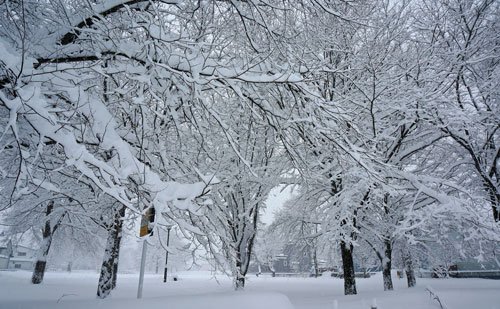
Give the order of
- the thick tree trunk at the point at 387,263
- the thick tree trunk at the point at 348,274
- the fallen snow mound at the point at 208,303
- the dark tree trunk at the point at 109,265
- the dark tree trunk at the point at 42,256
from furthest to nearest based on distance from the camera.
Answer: the dark tree trunk at the point at 42,256, the thick tree trunk at the point at 387,263, the thick tree trunk at the point at 348,274, the dark tree trunk at the point at 109,265, the fallen snow mound at the point at 208,303

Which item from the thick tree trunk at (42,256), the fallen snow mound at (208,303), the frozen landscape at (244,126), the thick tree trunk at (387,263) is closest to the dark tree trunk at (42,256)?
the thick tree trunk at (42,256)

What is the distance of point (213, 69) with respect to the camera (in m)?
3.31

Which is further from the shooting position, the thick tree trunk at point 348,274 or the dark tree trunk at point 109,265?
the thick tree trunk at point 348,274

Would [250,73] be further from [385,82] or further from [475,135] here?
[475,135]

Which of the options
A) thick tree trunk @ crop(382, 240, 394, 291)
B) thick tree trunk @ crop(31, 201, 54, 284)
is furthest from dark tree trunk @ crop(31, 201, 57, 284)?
thick tree trunk @ crop(382, 240, 394, 291)

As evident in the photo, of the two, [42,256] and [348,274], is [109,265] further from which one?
[42,256]

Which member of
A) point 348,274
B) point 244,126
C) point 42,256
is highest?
point 244,126

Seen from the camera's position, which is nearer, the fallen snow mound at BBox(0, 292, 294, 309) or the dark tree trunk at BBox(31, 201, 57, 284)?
the fallen snow mound at BBox(0, 292, 294, 309)

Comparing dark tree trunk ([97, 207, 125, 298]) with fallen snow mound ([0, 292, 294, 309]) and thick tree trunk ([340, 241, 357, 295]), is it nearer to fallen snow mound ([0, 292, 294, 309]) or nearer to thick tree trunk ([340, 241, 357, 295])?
fallen snow mound ([0, 292, 294, 309])

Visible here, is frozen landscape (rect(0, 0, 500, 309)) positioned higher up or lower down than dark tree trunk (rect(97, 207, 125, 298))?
higher up

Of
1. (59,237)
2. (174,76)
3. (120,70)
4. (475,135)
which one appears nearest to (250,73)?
(174,76)

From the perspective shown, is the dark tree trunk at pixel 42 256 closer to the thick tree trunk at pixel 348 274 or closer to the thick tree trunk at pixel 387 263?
the thick tree trunk at pixel 348 274

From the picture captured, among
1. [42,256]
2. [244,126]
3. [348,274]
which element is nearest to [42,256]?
[42,256]

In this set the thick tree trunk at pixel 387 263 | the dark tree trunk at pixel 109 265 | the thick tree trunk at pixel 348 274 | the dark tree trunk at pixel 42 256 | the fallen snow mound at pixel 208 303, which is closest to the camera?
the fallen snow mound at pixel 208 303
